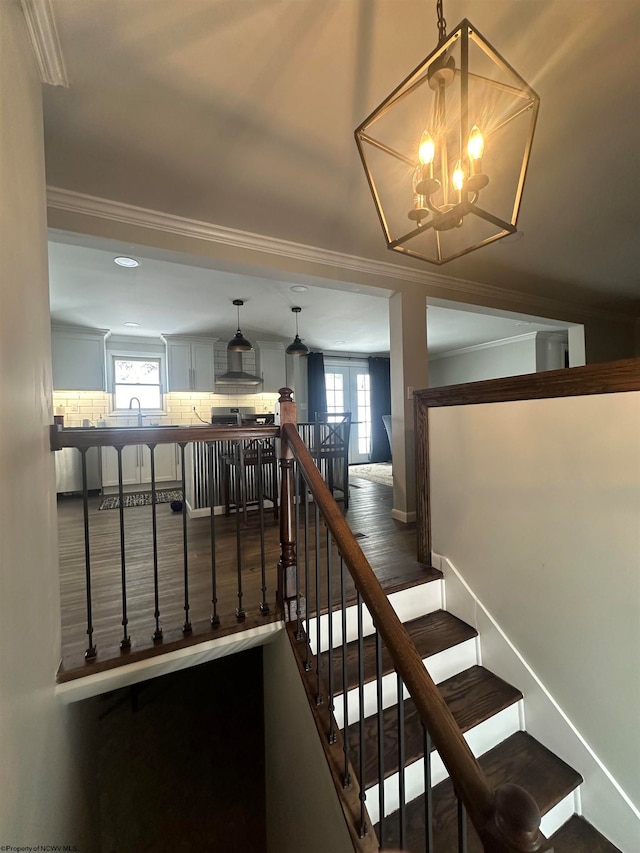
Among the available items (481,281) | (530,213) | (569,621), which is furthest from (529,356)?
(569,621)

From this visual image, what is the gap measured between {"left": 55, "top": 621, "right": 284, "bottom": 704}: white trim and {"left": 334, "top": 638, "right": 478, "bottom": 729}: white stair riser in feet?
1.49

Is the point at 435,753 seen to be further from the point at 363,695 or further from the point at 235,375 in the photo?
the point at 235,375

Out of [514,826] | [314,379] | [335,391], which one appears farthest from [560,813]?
[335,391]

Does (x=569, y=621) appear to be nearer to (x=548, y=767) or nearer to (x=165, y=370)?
(x=548, y=767)

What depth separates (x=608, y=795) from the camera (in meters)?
1.38

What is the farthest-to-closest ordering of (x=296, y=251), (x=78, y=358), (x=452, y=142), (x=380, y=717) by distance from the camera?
(x=78, y=358), (x=296, y=251), (x=452, y=142), (x=380, y=717)

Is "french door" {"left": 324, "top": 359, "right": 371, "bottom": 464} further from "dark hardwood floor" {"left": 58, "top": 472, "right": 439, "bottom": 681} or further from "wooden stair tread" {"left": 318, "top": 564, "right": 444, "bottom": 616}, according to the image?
"wooden stair tread" {"left": 318, "top": 564, "right": 444, "bottom": 616}

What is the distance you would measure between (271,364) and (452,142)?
16.2ft

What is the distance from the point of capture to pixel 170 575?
2361 mm

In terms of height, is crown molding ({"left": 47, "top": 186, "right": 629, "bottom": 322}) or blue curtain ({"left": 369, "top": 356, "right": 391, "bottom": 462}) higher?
crown molding ({"left": 47, "top": 186, "right": 629, "bottom": 322})

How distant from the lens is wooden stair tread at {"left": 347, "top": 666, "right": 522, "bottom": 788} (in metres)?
1.40

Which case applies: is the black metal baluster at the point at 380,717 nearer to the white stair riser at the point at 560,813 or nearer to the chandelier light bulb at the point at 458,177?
the white stair riser at the point at 560,813

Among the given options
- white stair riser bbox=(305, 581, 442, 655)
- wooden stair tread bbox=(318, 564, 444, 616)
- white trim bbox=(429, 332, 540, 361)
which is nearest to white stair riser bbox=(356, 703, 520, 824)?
white stair riser bbox=(305, 581, 442, 655)

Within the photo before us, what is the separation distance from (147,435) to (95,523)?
103 inches
